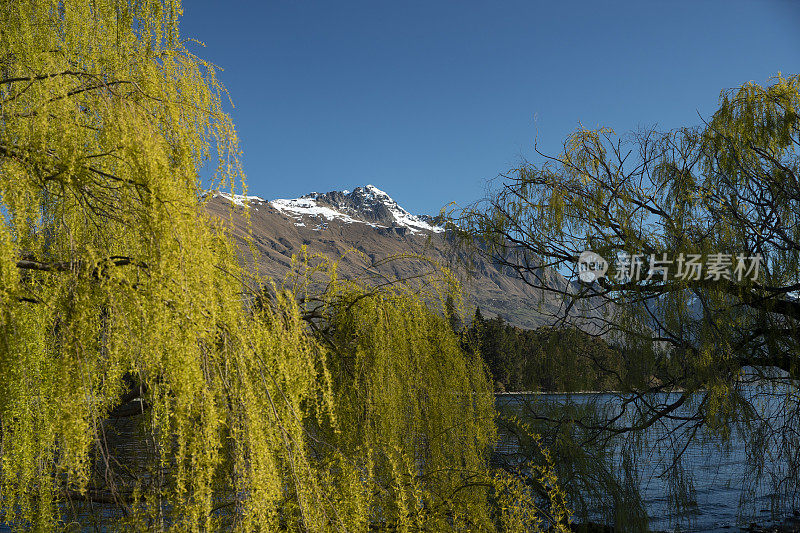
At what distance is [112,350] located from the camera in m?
2.34

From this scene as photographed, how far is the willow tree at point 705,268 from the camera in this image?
4605 millimetres

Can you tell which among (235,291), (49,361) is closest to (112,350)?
(235,291)

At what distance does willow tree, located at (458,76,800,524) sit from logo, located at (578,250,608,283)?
6cm

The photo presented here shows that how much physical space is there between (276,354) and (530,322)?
532ft

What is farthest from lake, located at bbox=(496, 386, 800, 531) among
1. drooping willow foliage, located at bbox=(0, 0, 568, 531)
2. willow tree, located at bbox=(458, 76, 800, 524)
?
drooping willow foliage, located at bbox=(0, 0, 568, 531)

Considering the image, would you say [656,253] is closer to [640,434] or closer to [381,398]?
[640,434]

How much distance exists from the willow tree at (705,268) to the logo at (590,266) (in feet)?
0.21

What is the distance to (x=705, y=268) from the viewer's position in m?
4.60

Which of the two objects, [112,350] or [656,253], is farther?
[656,253]

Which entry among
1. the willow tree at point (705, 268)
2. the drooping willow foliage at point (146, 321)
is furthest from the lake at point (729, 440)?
the drooping willow foliage at point (146, 321)
